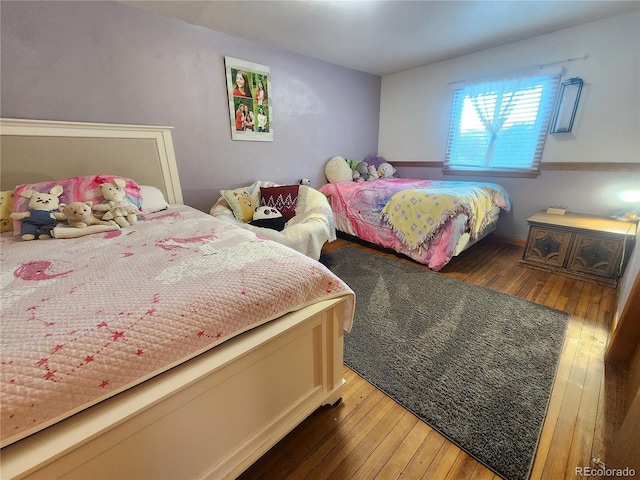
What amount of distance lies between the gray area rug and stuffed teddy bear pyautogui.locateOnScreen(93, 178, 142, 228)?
1524 millimetres

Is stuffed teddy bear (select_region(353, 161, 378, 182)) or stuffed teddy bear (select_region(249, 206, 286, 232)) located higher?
stuffed teddy bear (select_region(353, 161, 378, 182))

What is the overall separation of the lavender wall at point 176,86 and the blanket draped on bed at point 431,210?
1319 millimetres

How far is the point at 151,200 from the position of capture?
1.95 metres

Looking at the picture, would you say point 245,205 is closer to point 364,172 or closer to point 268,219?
point 268,219

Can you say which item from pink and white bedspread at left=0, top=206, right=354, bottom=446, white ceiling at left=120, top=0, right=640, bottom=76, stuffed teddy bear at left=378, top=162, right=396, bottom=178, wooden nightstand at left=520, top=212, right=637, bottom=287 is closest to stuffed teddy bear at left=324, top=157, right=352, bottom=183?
stuffed teddy bear at left=378, top=162, right=396, bottom=178

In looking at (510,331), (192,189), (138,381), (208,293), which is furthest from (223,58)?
(510,331)

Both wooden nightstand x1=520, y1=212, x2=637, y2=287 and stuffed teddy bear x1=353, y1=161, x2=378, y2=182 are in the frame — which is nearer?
wooden nightstand x1=520, y1=212, x2=637, y2=287

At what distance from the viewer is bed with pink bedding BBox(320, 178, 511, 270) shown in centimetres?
230

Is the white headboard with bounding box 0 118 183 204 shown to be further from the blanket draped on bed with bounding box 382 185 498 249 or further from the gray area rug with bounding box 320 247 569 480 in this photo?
the blanket draped on bed with bounding box 382 185 498 249

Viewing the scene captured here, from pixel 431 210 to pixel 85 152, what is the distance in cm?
280

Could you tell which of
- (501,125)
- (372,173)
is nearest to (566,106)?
(501,125)

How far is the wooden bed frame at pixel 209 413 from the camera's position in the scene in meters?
0.55

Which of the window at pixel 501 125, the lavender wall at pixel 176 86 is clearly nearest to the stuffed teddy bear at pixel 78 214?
the lavender wall at pixel 176 86

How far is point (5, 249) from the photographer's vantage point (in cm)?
120
